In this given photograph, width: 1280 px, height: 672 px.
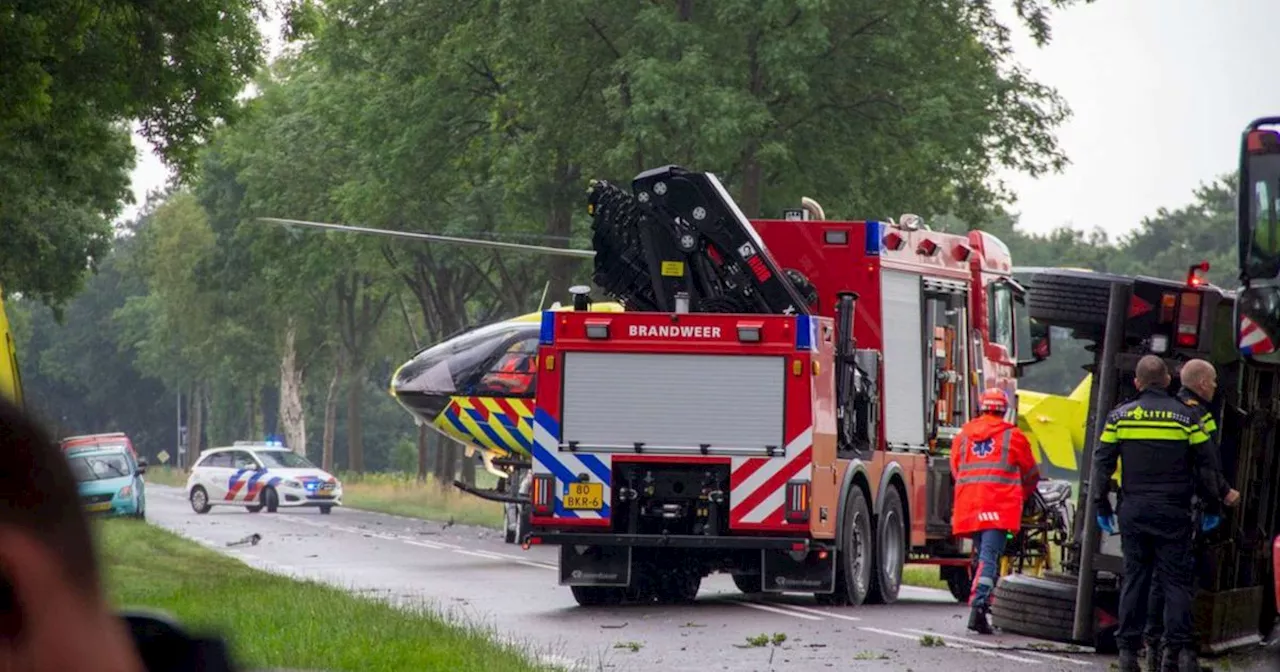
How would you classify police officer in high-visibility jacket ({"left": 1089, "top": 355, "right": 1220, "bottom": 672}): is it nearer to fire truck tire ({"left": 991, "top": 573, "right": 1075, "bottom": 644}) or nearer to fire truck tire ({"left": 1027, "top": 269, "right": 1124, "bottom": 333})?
fire truck tire ({"left": 1027, "top": 269, "right": 1124, "bottom": 333})

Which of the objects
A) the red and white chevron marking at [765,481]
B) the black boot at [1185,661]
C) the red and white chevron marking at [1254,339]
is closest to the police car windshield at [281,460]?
the red and white chevron marking at [765,481]

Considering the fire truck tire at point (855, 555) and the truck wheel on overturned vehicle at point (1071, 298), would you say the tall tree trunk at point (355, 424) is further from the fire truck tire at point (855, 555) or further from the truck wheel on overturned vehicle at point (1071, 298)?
the truck wheel on overturned vehicle at point (1071, 298)

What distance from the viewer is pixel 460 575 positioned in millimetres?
23156

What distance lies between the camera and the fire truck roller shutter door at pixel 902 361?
1886cm

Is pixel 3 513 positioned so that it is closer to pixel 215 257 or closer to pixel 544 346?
pixel 544 346

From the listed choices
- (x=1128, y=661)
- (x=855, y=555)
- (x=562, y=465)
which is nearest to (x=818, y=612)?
(x=855, y=555)

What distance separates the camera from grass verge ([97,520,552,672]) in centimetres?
1136

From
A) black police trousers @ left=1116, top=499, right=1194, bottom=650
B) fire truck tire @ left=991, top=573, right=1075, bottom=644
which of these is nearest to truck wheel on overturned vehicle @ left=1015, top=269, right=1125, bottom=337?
fire truck tire @ left=991, top=573, right=1075, bottom=644

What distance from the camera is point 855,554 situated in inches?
711

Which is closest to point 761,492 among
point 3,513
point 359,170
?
point 3,513

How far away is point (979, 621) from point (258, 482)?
35349 mm

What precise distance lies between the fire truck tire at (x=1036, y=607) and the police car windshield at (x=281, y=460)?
36397mm

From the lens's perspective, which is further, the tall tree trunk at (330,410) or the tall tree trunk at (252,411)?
the tall tree trunk at (252,411)

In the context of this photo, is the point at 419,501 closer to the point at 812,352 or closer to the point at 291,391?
the point at 291,391
